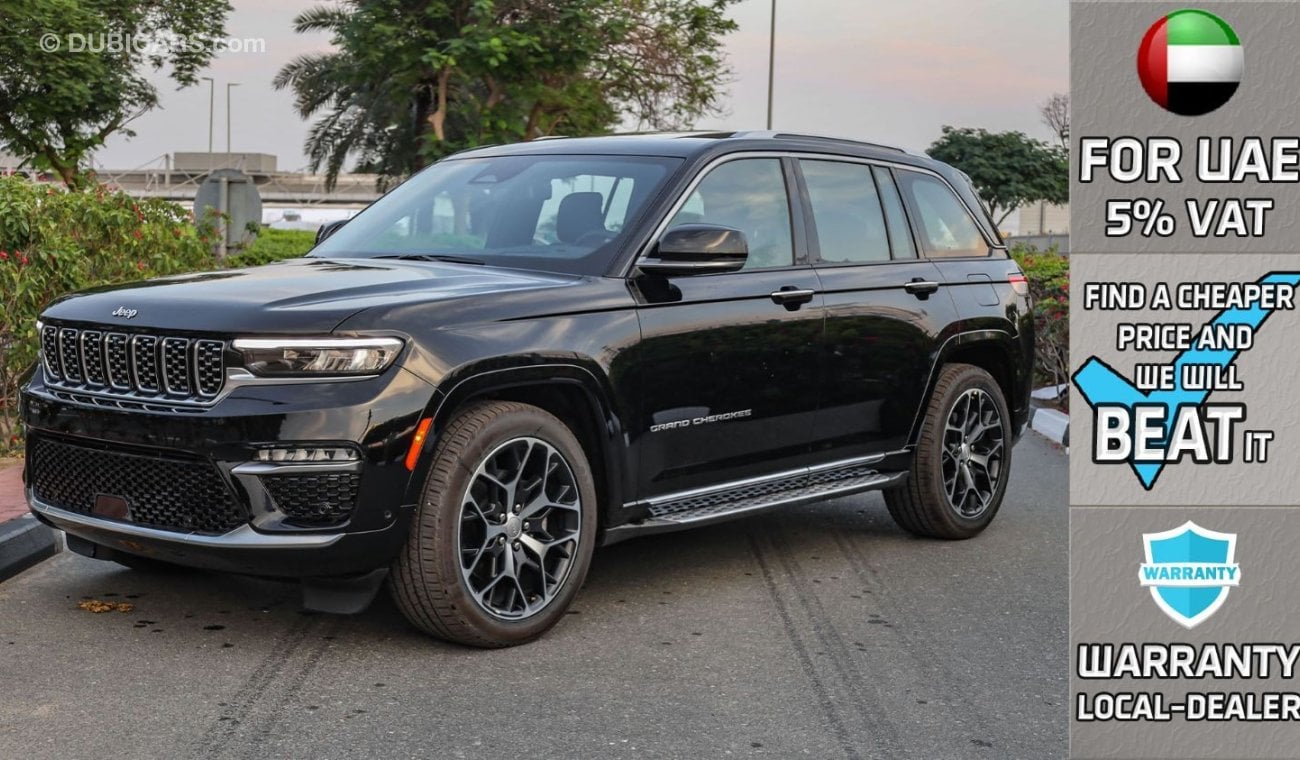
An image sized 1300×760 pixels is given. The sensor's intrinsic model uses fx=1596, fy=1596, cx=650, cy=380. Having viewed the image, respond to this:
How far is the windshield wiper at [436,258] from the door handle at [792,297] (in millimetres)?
1218

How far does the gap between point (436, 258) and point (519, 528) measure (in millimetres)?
1359

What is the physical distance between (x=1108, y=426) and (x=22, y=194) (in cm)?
875

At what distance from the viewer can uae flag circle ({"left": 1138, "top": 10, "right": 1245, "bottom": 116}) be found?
2068mm

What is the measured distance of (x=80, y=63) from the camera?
1244 inches

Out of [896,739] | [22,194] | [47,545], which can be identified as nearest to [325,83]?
[22,194]

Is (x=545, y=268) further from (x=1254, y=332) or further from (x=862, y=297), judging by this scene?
(x=1254, y=332)

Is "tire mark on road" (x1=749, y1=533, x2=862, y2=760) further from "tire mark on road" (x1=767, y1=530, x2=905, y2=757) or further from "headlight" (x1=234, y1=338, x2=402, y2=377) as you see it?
"headlight" (x1=234, y1=338, x2=402, y2=377)

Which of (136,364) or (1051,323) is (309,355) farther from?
(1051,323)

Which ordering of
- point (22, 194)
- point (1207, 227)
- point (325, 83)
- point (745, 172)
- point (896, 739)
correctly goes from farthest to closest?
point (325, 83) < point (22, 194) < point (745, 172) < point (896, 739) < point (1207, 227)

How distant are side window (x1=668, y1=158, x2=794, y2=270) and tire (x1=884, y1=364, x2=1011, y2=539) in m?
1.28

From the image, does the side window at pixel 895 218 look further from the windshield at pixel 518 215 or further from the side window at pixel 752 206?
the windshield at pixel 518 215

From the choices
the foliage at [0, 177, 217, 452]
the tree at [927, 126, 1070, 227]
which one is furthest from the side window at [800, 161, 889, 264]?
the tree at [927, 126, 1070, 227]

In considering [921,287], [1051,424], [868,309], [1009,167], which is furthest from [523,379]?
[1009,167]

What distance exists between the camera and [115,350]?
536 cm
